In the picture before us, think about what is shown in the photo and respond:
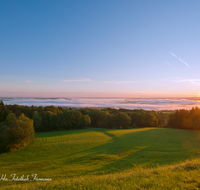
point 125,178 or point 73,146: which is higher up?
point 125,178

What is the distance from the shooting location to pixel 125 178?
6.69 metres

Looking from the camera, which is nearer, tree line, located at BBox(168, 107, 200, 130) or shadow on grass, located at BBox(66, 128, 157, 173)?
shadow on grass, located at BBox(66, 128, 157, 173)

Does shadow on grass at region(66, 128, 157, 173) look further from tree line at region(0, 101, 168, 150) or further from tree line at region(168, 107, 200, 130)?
tree line at region(168, 107, 200, 130)

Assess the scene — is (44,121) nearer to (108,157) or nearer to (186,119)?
(108,157)

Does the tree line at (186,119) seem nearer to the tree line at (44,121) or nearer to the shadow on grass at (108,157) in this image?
the tree line at (44,121)

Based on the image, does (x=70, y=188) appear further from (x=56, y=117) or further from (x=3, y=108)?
(x=56, y=117)

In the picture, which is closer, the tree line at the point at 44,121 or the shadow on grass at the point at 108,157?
the shadow on grass at the point at 108,157

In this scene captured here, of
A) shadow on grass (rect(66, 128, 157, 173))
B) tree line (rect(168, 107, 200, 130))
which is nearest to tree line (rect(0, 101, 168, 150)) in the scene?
tree line (rect(168, 107, 200, 130))

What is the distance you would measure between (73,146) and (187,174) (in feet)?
78.1

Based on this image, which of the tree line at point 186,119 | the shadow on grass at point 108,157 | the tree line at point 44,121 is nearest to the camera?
the shadow on grass at point 108,157

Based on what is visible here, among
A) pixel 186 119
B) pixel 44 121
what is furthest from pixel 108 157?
pixel 186 119

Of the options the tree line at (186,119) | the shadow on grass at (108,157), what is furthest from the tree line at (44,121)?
the shadow on grass at (108,157)

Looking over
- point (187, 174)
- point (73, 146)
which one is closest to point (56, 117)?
point (73, 146)

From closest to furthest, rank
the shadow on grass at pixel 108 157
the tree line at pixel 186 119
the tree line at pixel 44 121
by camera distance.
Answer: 1. the shadow on grass at pixel 108 157
2. the tree line at pixel 44 121
3. the tree line at pixel 186 119
